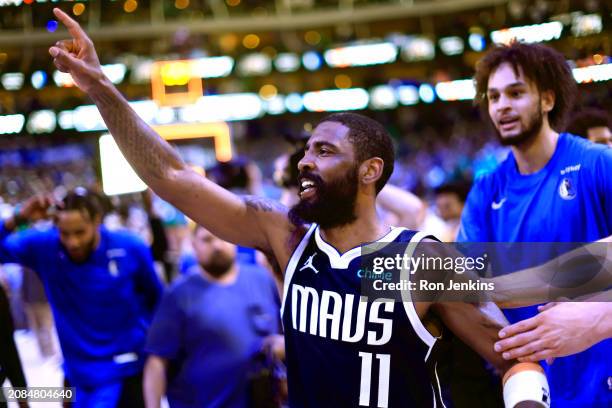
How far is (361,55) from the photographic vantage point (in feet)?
108

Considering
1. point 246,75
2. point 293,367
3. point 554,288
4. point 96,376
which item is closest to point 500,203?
point 554,288

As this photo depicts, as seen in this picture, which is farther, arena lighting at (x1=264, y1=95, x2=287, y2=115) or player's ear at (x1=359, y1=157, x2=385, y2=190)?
arena lighting at (x1=264, y1=95, x2=287, y2=115)

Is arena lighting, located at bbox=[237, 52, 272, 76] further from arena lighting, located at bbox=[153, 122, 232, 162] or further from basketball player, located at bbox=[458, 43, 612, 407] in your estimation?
basketball player, located at bbox=[458, 43, 612, 407]

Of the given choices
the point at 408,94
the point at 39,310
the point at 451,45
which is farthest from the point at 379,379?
the point at 408,94

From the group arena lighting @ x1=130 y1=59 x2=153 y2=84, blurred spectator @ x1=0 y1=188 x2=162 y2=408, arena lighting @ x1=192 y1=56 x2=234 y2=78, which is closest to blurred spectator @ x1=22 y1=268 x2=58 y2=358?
blurred spectator @ x1=0 y1=188 x2=162 y2=408

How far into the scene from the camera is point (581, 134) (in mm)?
4406

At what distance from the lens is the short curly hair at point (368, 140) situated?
8.92 feet

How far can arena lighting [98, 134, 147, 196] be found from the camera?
Answer: 10367 mm

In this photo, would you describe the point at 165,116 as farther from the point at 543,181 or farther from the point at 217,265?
the point at 543,181

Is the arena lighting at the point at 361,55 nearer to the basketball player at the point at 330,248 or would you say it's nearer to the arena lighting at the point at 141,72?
the arena lighting at the point at 141,72

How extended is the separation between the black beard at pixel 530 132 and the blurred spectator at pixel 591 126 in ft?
3.61

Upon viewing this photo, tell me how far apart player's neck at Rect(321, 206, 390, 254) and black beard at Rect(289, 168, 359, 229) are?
0.02 metres

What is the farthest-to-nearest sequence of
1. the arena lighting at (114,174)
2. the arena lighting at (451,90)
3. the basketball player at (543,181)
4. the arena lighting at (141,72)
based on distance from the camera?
the arena lighting at (141,72) < the arena lighting at (451,90) < the arena lighting at (114,174) < the basketball player at (543,181)

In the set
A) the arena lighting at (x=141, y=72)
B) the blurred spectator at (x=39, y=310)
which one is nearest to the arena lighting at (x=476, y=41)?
the arena lighting at (x=141, y=72)
